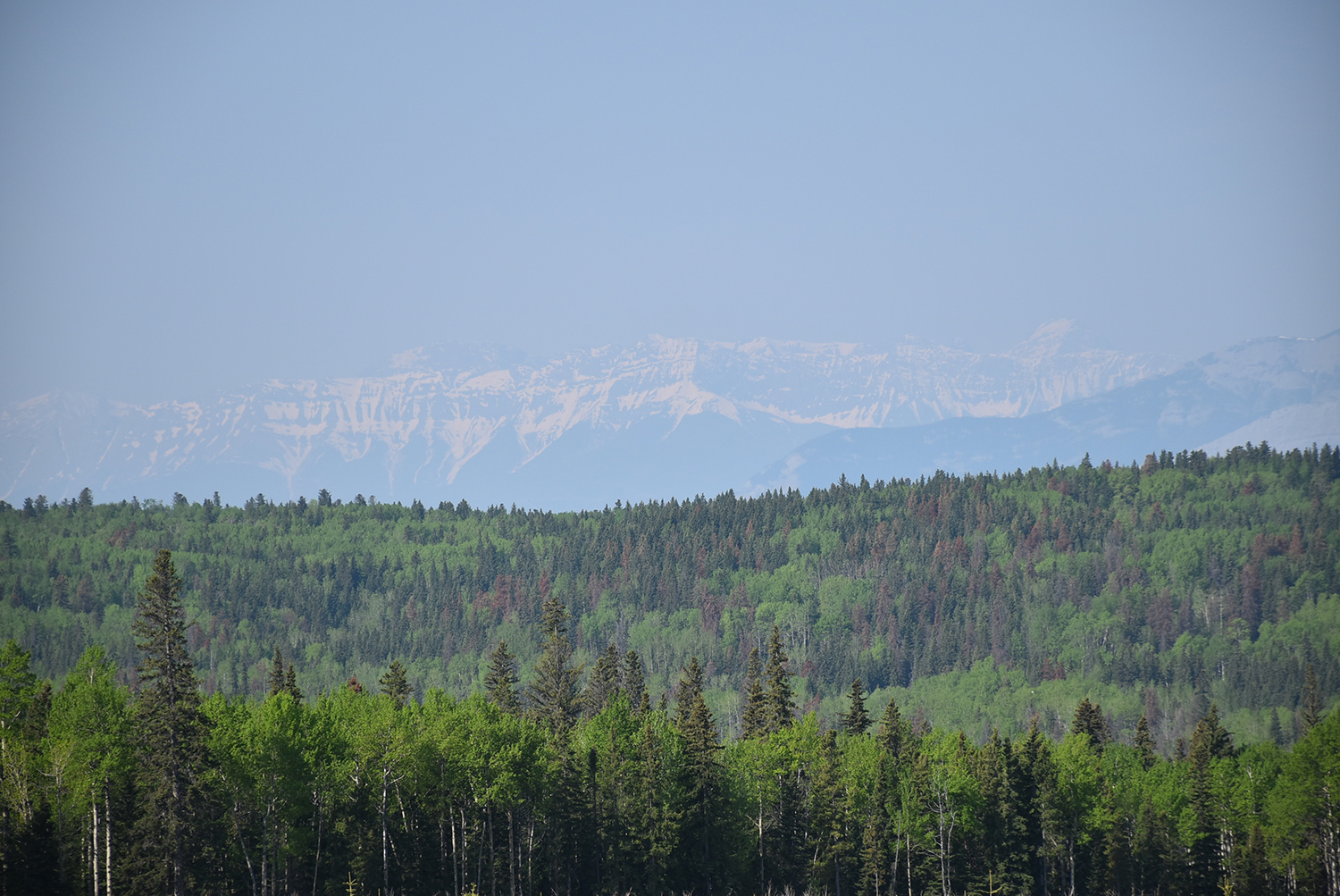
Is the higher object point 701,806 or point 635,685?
point 635,685

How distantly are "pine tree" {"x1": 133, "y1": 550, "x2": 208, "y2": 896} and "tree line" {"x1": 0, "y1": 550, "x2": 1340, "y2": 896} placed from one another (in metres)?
0.11

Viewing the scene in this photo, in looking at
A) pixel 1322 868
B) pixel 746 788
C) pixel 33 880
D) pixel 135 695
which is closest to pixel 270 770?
pixel 135 695

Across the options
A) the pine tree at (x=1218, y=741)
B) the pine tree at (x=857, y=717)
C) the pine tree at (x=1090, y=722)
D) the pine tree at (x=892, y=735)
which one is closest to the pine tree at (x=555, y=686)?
the pine tree at (x=857, y=717)

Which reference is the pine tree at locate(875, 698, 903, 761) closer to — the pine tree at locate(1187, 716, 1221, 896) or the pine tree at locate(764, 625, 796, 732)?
the pine tree at locate(764, 625, 796, 732)

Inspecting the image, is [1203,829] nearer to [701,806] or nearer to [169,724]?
[701,806]

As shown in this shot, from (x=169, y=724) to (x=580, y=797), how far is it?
26766mm

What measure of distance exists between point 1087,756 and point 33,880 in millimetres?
64813

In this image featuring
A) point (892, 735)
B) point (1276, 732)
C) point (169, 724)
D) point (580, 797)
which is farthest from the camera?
point (1276, 732)

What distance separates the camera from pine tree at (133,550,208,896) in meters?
54.9

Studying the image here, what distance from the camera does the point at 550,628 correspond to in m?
98.5

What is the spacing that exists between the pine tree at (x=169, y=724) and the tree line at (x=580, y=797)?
4.4 inches

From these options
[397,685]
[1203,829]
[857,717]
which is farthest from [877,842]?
[397,685]

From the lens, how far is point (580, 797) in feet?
247

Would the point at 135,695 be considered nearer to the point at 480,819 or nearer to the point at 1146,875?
the point at 480,819
